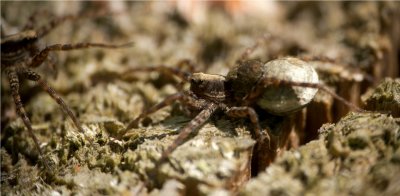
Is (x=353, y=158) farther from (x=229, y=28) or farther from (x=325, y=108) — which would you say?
(x=229, y=28)

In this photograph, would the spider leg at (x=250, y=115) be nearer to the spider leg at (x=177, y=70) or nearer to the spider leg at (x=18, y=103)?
the spider leg at (x=177, y=70)

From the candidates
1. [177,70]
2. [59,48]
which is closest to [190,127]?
[177,70]

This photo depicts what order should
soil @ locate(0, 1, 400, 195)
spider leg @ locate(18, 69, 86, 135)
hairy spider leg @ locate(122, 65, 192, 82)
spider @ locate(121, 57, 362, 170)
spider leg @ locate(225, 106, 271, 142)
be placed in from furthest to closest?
hairy spider leg @ locate(122, 65, 192, 82) < spider leg @ locate(18, 69, 86, 135) < spider @ locate(121, 57, 362, 170) < spider leg @ locate(225, 106, 271, 142) < soil @ locate(0, 1, 400, 195)

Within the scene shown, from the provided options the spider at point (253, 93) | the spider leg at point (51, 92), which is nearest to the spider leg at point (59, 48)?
the spider leg at point (51, 92)

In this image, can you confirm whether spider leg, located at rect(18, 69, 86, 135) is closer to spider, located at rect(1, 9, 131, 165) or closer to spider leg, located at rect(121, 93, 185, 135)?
spider, located at rect(1, 9, 131, 165)

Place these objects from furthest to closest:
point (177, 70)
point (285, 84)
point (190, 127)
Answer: point (177, 70)
point (285, 84)
point (190, 127)

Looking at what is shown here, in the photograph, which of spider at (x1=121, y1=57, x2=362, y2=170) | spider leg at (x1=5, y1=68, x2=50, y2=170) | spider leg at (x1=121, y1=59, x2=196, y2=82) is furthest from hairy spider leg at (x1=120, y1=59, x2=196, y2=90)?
spider leg at (x1=5, y1=68, x2=50, y2=170)

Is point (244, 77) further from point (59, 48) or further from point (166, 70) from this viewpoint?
point (59, 48)
